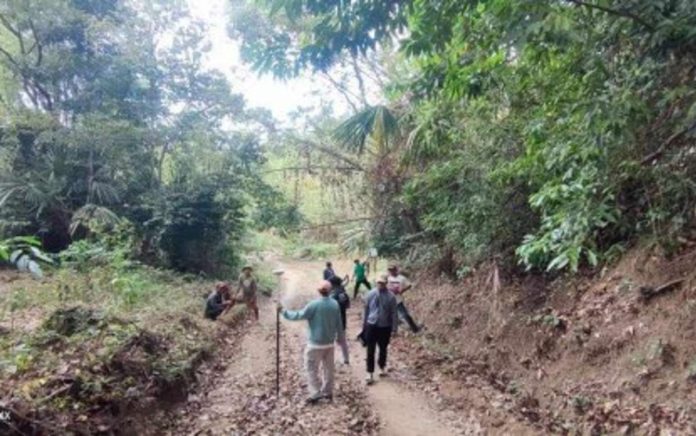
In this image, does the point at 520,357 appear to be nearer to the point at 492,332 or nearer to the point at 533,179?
the point at 492,332

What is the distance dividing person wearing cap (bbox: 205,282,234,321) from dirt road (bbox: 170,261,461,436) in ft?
6.97

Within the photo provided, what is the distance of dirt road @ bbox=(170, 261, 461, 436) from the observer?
6.82 meters

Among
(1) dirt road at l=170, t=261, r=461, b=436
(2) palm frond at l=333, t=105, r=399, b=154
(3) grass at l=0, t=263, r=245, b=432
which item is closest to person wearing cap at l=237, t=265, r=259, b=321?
(3) grass at l=0, t=263, r=245, b=432

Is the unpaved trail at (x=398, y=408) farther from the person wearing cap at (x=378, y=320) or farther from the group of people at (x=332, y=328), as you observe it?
the person wearing cap at (x=378, y=320)

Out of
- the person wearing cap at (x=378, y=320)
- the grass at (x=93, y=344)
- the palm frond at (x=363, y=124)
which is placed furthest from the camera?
the palm frond at (x=363, y=124)

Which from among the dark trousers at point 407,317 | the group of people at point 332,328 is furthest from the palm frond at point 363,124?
the dark trousers at point 407,317

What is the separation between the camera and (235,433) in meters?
6.55

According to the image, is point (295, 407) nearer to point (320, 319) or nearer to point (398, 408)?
point (320, 319)

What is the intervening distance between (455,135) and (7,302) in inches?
383

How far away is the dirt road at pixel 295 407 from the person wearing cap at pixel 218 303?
2123 millimetres

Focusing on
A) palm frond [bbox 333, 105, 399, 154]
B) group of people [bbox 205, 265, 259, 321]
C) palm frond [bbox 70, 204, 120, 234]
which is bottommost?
group of people [bbox 205, 265, 259, 321]

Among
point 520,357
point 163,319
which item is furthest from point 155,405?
point 520,357

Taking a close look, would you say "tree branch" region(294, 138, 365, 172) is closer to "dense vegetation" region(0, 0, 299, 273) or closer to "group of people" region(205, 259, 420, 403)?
"dense vegetation" region(0, 0, 299, 273)

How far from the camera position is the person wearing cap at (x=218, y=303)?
12.8 metres
